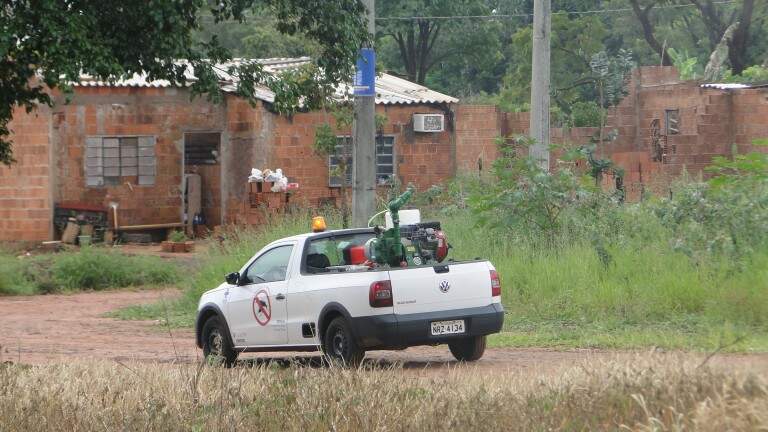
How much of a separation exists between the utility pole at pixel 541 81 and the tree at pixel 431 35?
27856mm

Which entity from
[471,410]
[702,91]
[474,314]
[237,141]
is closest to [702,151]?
[702,91]

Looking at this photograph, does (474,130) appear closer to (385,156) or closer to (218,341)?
(385,156)

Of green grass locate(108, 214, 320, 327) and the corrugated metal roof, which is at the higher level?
the corrugated metal roof

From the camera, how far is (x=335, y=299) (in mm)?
11836

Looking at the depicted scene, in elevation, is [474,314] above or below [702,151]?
below

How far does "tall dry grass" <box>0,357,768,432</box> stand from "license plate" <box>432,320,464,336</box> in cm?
233

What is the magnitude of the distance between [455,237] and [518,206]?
125cm

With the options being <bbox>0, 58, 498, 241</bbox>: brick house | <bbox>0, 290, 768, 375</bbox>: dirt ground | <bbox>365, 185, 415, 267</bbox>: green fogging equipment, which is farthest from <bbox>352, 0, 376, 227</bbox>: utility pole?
<bbox>0, 58, 498, 241</bbox>: brick house

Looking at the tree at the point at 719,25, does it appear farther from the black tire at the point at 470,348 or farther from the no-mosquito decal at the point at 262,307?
the no-mosquito decal at the point at 262,307

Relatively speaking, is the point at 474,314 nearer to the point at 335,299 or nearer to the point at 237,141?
the point at 335,299

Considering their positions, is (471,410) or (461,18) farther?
(461,18)

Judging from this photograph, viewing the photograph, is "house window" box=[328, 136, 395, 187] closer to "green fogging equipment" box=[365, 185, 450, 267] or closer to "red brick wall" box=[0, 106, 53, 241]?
"red brick wall" box=[0, 106, 53, 241]

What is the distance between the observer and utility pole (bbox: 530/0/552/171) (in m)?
18.3

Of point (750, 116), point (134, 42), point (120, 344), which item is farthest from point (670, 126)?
point (134, 42)
